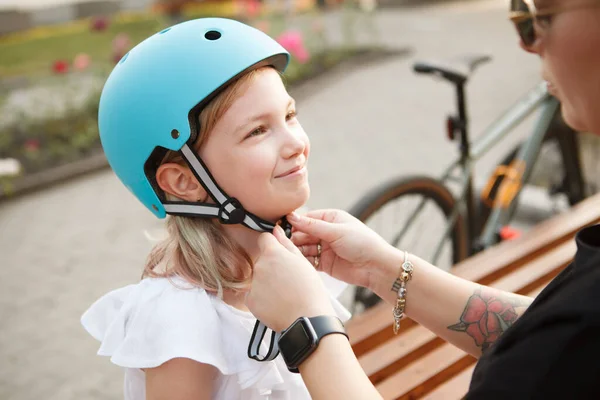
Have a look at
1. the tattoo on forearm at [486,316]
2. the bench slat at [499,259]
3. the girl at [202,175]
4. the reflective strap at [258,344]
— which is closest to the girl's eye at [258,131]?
the girl at [202,175]

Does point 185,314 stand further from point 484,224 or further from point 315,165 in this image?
point 315,165

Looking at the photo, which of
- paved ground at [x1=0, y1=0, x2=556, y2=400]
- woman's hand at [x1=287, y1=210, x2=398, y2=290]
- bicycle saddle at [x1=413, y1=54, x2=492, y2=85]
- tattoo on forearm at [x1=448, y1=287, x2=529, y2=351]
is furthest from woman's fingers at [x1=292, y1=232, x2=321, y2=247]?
paved ground at [x1=0, y1=0, x2=556, y2=400]

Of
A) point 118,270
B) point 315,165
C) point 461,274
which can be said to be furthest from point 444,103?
point 461,274

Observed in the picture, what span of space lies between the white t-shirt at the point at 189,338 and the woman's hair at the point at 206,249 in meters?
0.04

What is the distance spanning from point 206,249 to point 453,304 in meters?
0.73

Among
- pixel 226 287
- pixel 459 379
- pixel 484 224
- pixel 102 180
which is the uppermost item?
pixel 226 287

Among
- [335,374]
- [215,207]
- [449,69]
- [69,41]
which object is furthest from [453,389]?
[69,41]

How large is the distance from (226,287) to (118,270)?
299 centimetres

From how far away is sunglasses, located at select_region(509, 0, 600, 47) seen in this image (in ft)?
3.77

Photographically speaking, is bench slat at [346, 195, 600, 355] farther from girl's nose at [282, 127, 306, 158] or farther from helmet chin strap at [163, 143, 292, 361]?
girl's nose at [282, 127, 306, 158]

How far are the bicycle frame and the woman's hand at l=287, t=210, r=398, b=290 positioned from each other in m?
1.50

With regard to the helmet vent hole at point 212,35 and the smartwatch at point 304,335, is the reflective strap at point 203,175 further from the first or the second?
the smartwatch at point 304,335

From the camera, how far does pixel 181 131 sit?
1.70m

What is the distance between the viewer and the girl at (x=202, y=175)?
1.65 metres
